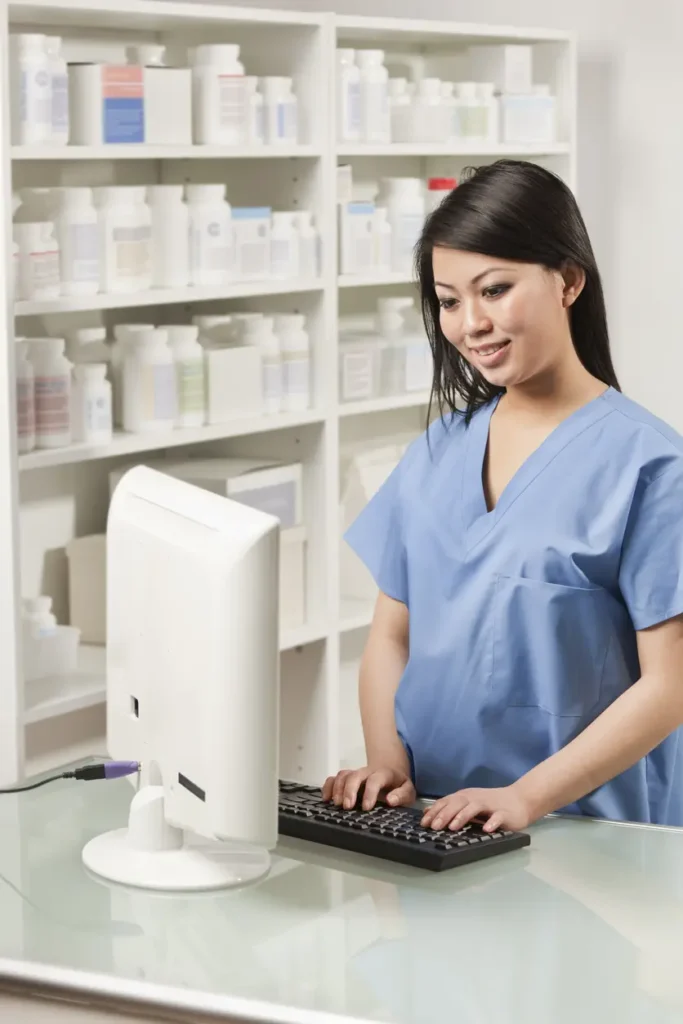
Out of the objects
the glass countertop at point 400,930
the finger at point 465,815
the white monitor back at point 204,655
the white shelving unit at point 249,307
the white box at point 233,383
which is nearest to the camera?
the glass countertop at point 400,930

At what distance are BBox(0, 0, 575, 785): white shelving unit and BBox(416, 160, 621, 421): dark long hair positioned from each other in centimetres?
96

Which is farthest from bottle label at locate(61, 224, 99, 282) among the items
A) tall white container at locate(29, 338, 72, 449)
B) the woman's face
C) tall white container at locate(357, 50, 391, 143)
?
the woman's face

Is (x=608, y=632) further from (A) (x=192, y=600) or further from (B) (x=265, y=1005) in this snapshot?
(B) (x=265, y=1005)

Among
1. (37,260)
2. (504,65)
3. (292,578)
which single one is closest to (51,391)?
(37,260)

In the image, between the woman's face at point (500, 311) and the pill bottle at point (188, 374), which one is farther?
the pill bottle at point (188, 374)

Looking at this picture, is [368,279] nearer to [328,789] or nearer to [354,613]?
[354,613]

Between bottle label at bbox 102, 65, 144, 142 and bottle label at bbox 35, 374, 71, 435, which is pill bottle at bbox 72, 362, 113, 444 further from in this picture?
bottle label at bbox 102, 65, 144, 142

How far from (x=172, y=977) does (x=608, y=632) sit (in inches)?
25.6

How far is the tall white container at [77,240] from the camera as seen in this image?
2402 millimetres

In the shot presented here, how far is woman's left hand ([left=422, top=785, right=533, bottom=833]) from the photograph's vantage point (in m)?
1.45

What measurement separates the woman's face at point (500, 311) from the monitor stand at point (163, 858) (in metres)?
0.56

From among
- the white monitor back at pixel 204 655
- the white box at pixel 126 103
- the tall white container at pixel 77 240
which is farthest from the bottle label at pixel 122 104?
the white monitor back at pixel 204 655

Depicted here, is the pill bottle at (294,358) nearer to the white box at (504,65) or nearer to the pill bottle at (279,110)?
the pill bottle at (279,110)

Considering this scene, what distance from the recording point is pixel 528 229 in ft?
5.09
